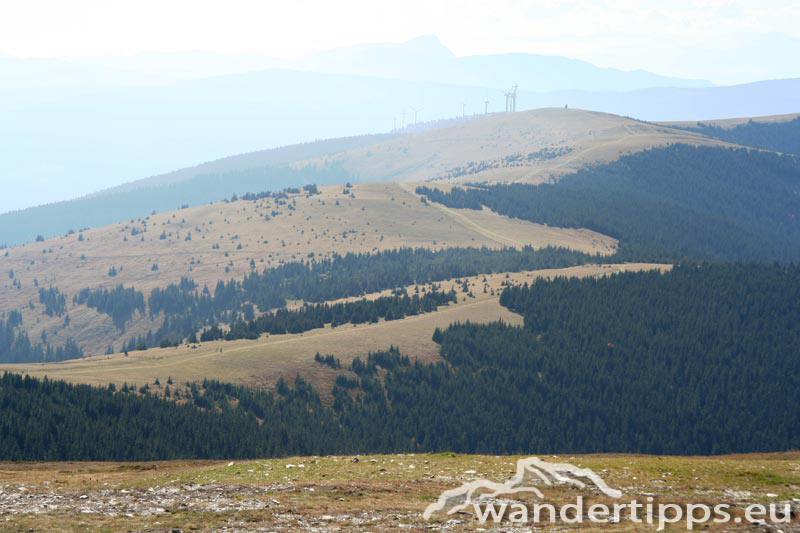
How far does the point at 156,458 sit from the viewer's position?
99.3 m

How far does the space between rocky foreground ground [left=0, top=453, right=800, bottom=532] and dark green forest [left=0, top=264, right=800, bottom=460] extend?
139 ft

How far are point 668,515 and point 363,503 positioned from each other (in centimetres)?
1498

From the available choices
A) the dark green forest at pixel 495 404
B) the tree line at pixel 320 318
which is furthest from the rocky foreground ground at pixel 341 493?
the tree line at pixel 320 318

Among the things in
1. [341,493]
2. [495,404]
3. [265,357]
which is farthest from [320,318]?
[341,493]

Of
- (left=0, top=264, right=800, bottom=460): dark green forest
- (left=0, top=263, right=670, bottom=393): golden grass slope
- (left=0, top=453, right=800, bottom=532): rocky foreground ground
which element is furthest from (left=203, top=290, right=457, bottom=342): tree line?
(left=0, top=453, right=800, bottom=532): rocky foreground ground

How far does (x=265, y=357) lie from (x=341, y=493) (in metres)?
104

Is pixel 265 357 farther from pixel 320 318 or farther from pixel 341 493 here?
pixel 341 493

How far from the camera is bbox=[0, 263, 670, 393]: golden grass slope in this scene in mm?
128250

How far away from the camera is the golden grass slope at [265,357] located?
421ft

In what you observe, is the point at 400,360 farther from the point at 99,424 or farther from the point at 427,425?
the point at 99,424

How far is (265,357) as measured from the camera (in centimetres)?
14888

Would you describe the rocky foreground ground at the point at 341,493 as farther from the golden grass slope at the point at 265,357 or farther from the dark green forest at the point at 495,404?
the golden grass slope at the point at 265,357

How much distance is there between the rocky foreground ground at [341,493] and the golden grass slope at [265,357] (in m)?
68.1

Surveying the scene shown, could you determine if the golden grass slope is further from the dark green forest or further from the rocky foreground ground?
the rocky foreground ground
